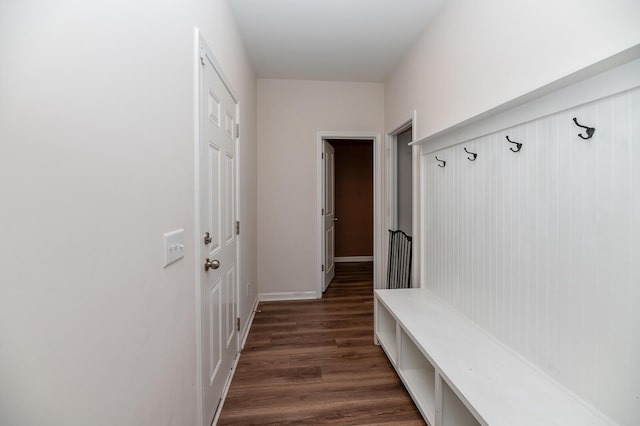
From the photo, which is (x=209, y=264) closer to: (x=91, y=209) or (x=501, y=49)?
(x=91, y=209)

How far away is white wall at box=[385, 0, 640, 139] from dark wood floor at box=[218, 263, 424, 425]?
1.77m

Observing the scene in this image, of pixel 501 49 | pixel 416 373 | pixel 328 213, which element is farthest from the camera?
pixel 328 213

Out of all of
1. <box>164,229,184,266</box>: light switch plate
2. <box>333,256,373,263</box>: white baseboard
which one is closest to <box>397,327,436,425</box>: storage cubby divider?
<box>164,229,184,266</box>: light switch plate

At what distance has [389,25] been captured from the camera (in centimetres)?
226

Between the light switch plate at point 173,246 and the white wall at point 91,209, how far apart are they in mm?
32

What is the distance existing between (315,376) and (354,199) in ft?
13.1

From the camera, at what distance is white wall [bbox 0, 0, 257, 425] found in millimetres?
491

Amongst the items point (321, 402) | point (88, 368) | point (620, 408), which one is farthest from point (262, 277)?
point (620, 408)

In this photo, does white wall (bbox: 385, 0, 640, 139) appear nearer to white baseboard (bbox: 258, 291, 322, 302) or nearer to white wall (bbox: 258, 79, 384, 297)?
white wall (bbox: 258, 79, 384, 297)

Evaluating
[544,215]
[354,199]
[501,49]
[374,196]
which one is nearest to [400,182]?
[374,196]

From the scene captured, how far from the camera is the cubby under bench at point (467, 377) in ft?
3.25

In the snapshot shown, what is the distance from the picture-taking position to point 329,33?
2.38 metres

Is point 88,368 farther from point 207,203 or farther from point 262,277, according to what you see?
point 262,277

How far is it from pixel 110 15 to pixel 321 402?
1994 mm
